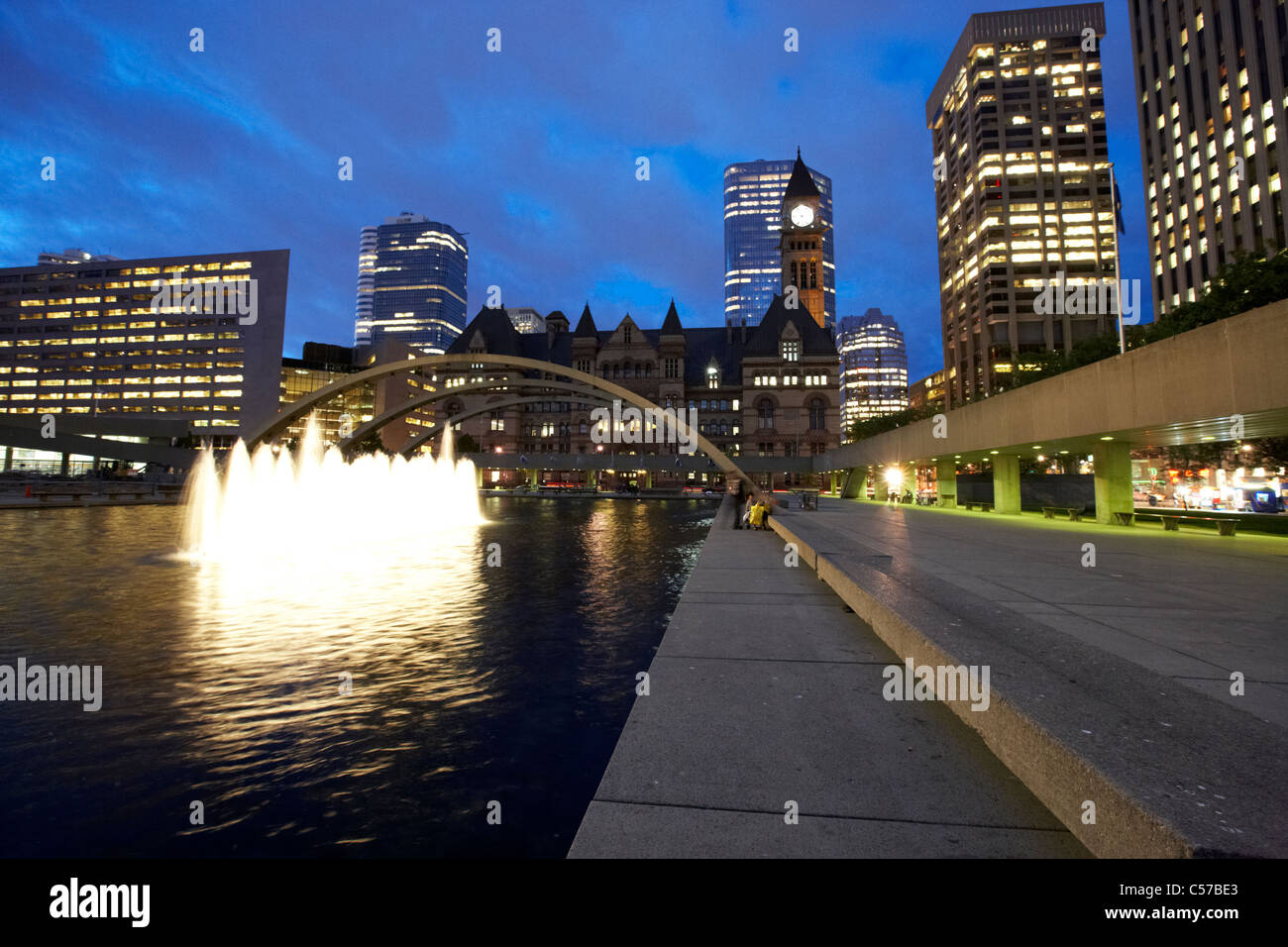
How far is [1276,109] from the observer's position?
227 ft

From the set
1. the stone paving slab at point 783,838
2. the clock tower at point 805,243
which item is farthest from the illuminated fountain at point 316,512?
the clock tower at point 805,243

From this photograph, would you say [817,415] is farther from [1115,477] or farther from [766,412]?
[1115,477]

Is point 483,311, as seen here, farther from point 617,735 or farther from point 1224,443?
point 617,735

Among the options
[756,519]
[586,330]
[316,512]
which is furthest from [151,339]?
[756,519]

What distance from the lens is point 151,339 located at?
13462 centimetres

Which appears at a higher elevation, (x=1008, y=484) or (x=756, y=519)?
(x=1008, y=484)

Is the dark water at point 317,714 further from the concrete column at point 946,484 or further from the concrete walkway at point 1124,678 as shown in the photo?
the concrete column at point 946,484

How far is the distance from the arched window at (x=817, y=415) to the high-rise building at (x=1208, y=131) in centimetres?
4389

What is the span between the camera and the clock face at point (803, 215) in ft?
390

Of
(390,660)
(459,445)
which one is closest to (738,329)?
(459,445)

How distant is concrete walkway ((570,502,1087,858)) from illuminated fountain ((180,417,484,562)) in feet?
36.5

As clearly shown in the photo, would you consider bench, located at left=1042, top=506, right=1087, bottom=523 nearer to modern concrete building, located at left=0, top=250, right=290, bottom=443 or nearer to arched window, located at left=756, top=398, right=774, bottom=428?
arched window, located at left=756, top=398, right=774, bottom=428

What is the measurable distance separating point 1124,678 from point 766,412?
91.2m

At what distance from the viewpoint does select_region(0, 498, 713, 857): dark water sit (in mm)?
3369
